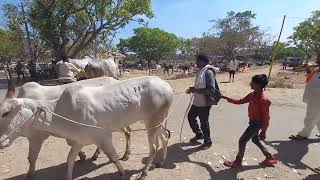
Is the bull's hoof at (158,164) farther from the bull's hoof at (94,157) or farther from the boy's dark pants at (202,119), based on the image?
the boy's dark pants at (202,119)

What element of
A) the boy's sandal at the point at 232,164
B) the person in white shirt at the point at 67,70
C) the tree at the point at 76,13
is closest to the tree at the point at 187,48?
the tree at the point at 76,13

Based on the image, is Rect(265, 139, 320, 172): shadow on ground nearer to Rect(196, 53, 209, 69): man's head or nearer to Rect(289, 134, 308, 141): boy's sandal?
Rect(289, 134, 308, 141): boy's sandal

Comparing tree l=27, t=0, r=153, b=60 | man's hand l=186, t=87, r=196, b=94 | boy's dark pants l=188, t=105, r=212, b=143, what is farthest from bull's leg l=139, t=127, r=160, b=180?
tree l=27, t=0, r=153, b=60

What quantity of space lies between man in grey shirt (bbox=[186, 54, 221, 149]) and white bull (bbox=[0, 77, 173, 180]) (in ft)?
3.38

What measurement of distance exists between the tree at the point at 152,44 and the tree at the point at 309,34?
67.4 ft

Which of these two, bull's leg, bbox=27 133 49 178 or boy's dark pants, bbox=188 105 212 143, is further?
boy's dark pants, bbox=188 105 212 143

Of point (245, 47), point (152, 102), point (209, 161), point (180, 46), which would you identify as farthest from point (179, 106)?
point (180, 46)

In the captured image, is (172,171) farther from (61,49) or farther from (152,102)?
(61,49)

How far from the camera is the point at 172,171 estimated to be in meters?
6.64

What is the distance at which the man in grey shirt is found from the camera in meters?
7.21

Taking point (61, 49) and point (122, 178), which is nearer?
point (122, 178)

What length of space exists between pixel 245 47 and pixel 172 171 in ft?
147

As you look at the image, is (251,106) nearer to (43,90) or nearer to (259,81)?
(259,81)

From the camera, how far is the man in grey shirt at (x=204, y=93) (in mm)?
7211
